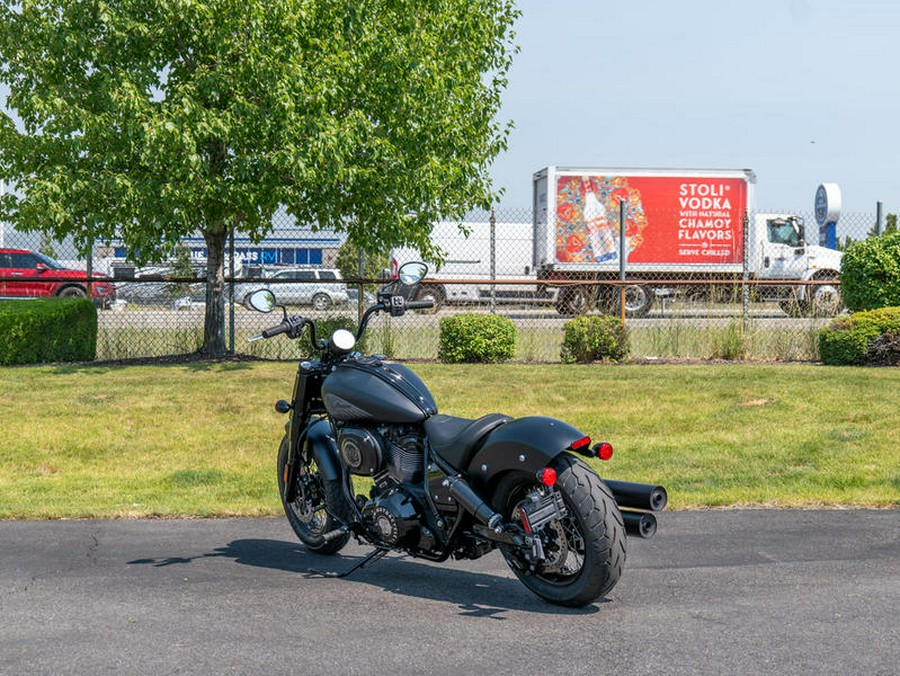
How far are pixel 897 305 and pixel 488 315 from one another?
17.1 feet

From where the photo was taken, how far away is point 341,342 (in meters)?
6.32

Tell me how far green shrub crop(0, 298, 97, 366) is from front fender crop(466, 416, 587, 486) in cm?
1054

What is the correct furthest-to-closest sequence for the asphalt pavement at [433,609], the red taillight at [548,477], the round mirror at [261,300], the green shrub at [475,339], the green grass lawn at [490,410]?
the green shrub at [475,339] → the green grass lawn at [490,410] → the round mirror at [261,300] → the red taillight at [548,477] → the asphalt pavement at [433,609]

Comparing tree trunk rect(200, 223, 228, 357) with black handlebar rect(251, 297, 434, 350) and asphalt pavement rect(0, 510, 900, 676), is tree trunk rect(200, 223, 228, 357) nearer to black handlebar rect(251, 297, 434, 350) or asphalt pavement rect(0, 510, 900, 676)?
asphalt pavement rect(0, 510, 900, 676)

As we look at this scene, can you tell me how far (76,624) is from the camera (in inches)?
205

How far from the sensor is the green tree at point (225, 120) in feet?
45.4

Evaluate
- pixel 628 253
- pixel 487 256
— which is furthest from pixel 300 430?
pixel 487 256

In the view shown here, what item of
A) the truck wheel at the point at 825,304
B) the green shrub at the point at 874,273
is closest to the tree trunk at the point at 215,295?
the truck wheel at the point at 825,304

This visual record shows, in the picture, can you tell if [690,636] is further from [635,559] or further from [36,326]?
[36,326]

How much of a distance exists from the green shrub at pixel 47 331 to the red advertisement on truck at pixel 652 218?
15349 mm

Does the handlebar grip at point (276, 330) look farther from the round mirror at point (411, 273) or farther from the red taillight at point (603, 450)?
the red taillight at point (603, 450)

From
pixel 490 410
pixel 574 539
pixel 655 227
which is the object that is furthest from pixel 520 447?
pixel 655 227

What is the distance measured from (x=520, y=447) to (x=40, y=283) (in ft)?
66.5

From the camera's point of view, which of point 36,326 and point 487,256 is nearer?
point 36,326
